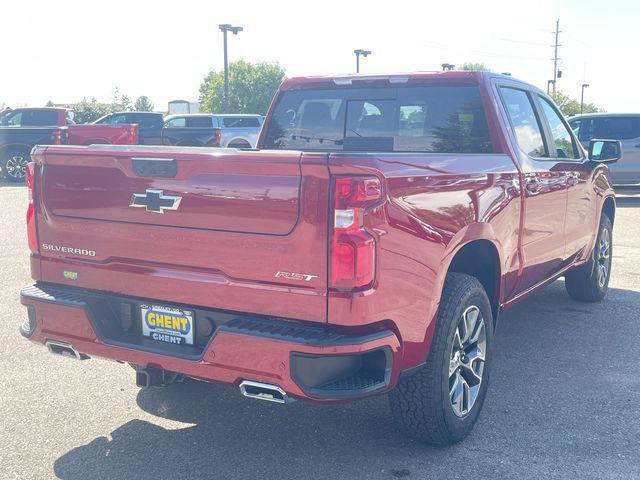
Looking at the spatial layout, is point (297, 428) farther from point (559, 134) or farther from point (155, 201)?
point (559, 134)

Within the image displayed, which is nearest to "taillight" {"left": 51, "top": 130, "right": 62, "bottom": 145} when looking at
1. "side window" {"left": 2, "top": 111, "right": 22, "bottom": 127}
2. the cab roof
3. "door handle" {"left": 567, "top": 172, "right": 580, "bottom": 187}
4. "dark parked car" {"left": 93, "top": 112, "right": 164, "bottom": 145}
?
"side window" {"left": 2, "top": 111, "right": 22, "bottom": 127}

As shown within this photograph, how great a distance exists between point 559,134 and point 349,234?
10.8 feet

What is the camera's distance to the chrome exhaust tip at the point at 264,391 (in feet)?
9.86

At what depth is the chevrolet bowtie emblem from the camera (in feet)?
10.5

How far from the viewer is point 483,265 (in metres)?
4.18

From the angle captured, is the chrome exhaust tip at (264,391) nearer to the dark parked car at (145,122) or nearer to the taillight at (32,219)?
the taillight at (32,219)

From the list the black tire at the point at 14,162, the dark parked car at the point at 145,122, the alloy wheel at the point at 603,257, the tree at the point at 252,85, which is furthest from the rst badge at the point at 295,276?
the tree at the point at 252,85

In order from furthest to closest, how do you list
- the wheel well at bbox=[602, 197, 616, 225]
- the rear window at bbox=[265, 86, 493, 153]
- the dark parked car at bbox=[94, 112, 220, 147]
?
the dark parked car at bbox=[94, 112, 220, 147] → the wheel well at bbox=[602, 197, 616, 225] → the rear window at bbox=[265, 86, 493, 153]

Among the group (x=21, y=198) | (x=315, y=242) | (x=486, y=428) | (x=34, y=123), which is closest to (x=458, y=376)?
(x=486, y=428)

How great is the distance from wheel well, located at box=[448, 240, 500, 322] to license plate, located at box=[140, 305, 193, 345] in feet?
4.96

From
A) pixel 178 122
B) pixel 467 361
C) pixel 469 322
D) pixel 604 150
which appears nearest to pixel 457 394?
pixel 467 361

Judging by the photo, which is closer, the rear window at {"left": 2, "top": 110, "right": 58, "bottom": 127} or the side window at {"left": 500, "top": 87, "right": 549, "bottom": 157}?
the side window at {"left": 500, "top": 87, "right": 549, "bottom": 157}

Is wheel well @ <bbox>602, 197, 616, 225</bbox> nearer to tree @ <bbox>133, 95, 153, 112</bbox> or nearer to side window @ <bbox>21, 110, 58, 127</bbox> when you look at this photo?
side window @ <bbox>21, 110, 58, 127</bbox>

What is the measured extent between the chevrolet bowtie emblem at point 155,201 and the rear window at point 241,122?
20.6 meters
